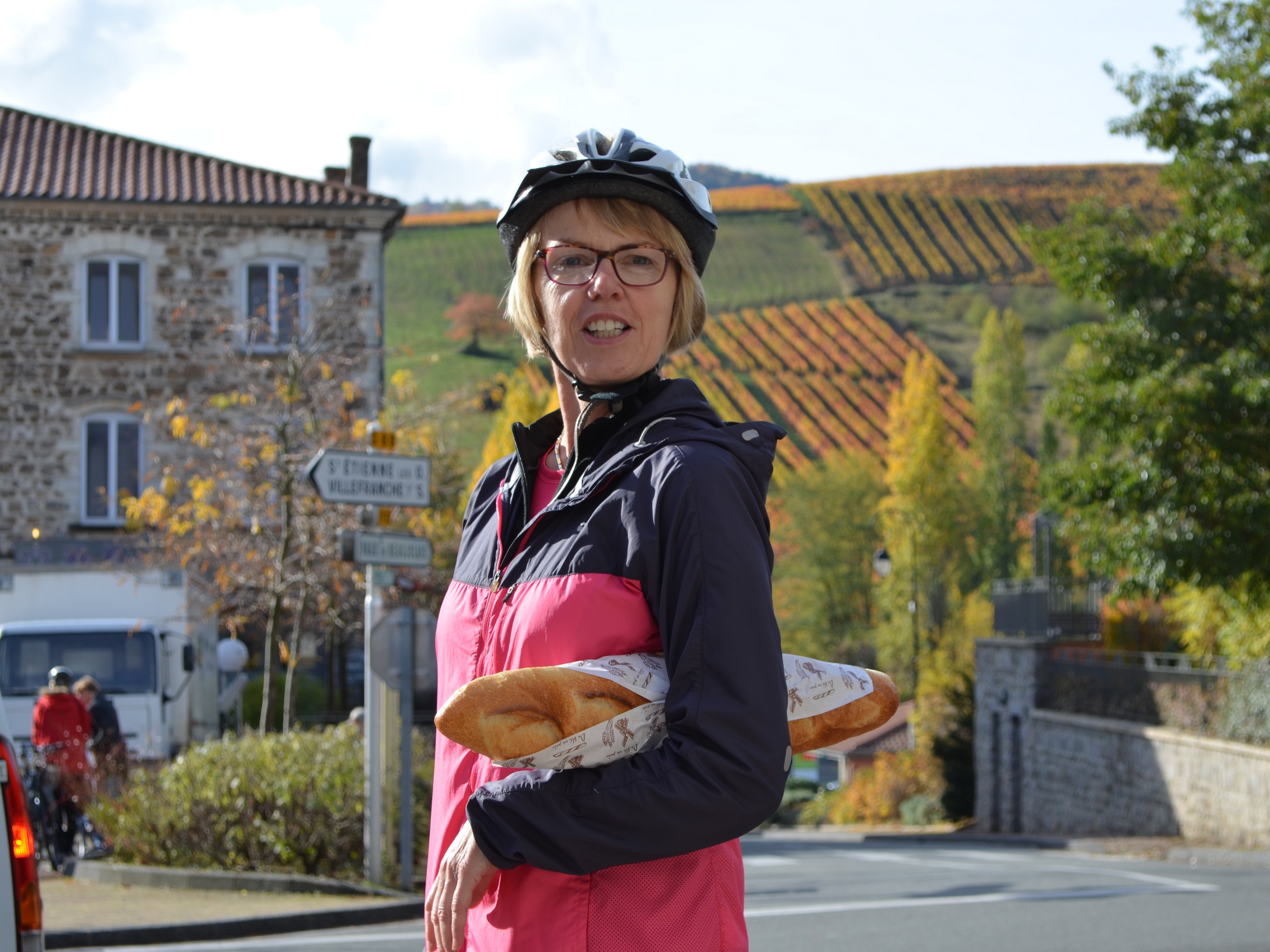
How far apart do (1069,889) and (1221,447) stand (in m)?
7.47

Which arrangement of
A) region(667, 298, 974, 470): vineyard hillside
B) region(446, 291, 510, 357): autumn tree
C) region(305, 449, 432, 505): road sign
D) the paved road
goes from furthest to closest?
region(446, 291, 510, 357): autumn tree → region(667, 298, 974, 470): vineyard hillside → region(305, 449, 432, 505): road sign → the paved road

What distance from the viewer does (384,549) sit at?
10.0 meters

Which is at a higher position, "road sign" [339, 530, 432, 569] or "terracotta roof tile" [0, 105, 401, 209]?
"terracotta roof tile" [0, 105, 401, 209]

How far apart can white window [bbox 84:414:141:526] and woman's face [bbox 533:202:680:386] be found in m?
25.1

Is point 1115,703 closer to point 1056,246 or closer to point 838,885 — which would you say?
point 1056,246

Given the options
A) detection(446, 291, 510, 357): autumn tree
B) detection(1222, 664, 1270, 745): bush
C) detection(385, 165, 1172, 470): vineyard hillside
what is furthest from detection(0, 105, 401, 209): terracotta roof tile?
detection(446, 291, 510, 357): autumn tree

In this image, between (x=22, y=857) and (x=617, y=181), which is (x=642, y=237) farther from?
(x=22, y=857)

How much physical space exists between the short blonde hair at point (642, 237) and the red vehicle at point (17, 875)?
2526 millimetres

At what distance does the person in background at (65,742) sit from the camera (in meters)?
12.3

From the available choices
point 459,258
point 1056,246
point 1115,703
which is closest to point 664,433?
point 1056,246

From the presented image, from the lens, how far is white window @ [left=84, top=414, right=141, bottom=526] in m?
25.9

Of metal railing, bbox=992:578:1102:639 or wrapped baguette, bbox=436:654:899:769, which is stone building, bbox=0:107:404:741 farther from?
wrapped baguette, bbox=436:654:899:769

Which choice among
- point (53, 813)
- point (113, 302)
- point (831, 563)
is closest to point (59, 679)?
point (53, 813)

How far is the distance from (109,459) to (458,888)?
1012 inches
